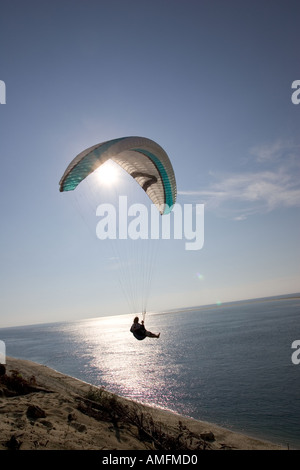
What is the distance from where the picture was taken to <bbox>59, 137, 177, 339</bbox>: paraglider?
10375 mm

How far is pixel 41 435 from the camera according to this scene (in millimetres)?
7086

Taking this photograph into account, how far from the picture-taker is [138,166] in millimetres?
15016

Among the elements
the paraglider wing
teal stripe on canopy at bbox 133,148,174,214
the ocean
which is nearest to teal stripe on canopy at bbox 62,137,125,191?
the paraglider wing

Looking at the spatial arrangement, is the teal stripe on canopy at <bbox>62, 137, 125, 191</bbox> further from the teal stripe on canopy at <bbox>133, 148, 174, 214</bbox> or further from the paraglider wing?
the teal stripe on canopy at <bbox>133, 148, 174, 214</bbox>

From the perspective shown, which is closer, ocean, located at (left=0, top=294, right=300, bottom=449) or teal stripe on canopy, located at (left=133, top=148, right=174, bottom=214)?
teal stripe on canopy, located at (left=133, top=148, right=174, bottom=214)

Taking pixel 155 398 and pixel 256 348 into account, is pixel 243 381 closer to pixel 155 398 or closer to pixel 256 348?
pixel 155 398

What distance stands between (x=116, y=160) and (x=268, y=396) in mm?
20460

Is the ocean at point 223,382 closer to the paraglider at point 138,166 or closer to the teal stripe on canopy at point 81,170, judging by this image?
the paraglider at point 138,166

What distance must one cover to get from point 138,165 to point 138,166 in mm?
66

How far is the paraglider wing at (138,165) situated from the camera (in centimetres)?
1038

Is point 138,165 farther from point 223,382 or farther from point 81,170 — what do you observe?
point 223,382
